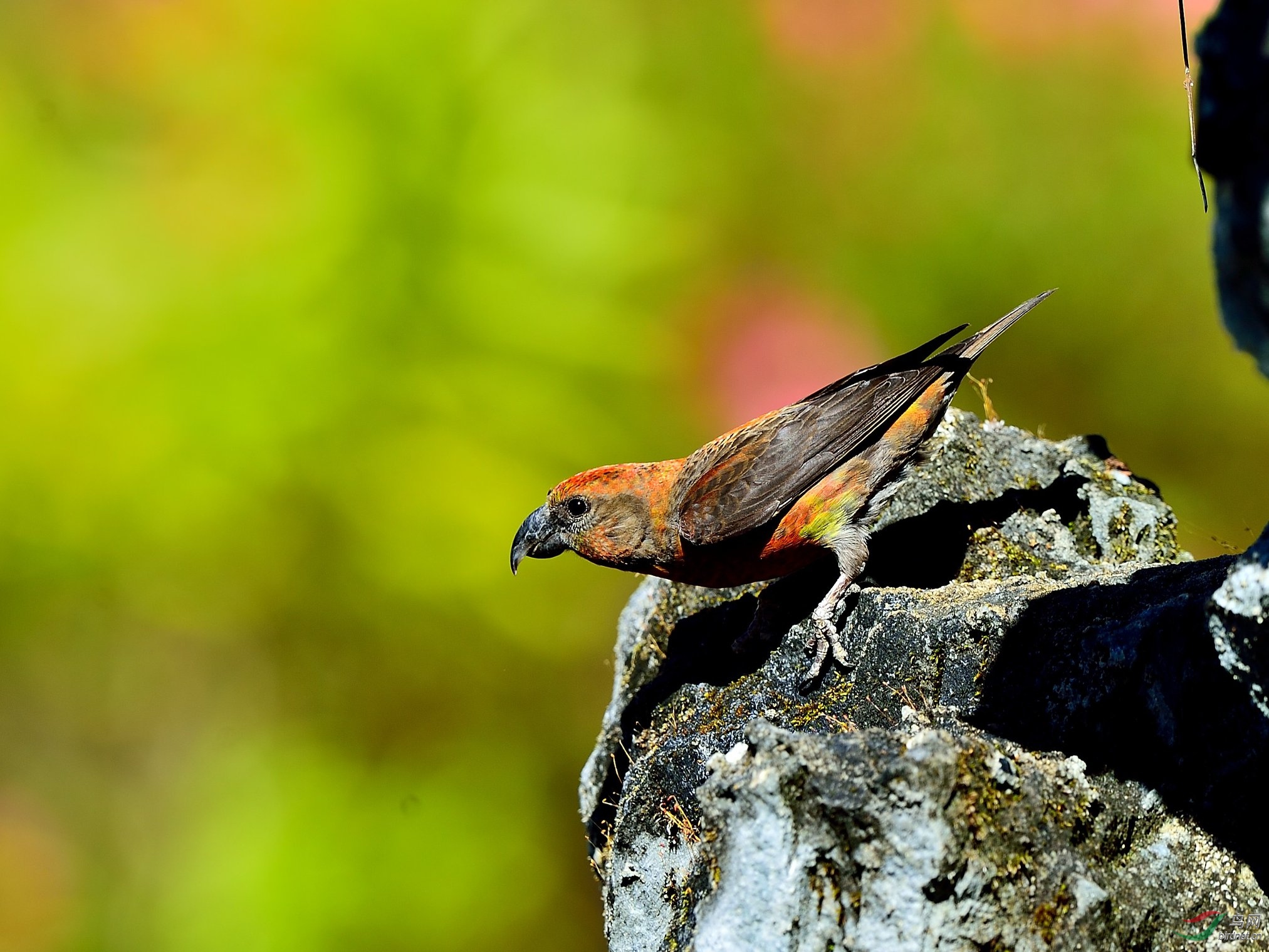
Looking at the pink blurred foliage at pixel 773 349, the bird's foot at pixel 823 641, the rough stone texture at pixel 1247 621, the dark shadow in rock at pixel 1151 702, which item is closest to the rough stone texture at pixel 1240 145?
the rough stone texture at pixel 1247 621

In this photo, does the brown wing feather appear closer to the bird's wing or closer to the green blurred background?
the bird's wing

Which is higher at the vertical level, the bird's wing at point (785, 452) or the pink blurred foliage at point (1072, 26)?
the pink blurred foliage at point (1072, 26)

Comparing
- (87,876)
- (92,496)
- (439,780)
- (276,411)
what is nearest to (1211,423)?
(439,780)

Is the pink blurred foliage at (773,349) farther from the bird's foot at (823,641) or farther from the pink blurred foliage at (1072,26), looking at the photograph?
the bird's foot at (823,641)

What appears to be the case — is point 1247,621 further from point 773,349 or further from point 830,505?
point 773,349

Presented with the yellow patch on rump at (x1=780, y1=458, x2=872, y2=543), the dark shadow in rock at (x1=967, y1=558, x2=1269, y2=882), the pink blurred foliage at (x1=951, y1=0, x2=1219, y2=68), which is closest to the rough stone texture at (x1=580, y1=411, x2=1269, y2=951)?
the dark shadow in rock at (x1=967, y1=558, x2=1269, y2=882)

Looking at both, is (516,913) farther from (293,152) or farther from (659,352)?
(293,152)

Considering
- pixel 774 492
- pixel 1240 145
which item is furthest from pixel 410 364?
pixel 1240 145
